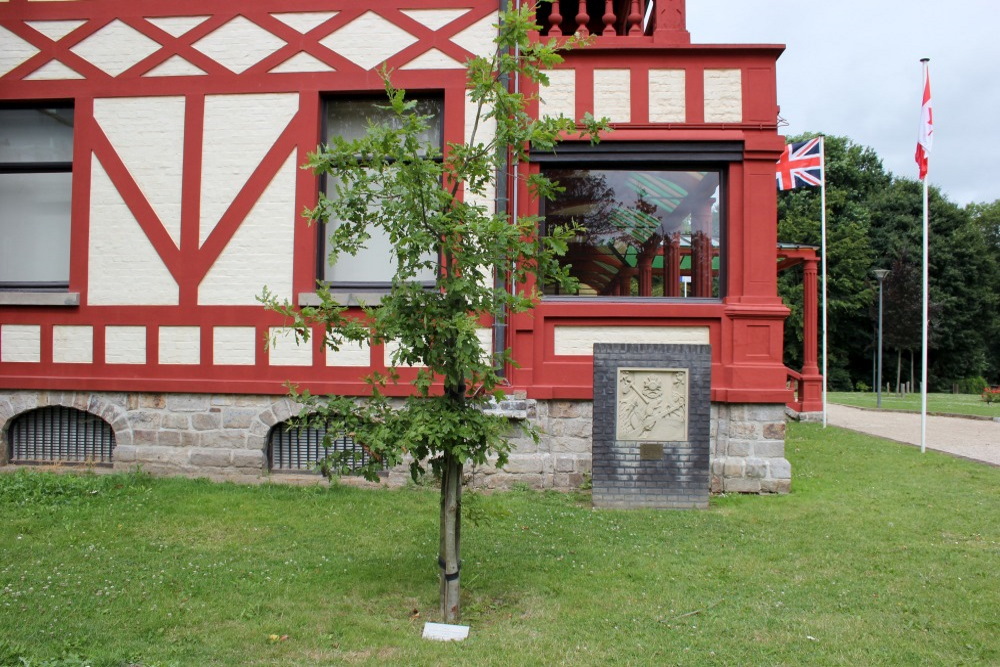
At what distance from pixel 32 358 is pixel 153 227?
2.01 metres

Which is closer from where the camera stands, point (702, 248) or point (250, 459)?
point (250, 459)

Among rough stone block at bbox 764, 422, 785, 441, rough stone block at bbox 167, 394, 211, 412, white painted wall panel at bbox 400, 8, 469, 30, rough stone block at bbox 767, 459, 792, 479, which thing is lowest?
rough stone block at bbox 767, 459, 792, 479

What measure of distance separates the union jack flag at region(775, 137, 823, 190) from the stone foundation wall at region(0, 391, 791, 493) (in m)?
8.16

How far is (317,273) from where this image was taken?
26.7ft

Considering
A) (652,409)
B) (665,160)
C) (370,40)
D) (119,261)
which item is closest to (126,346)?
(119,261)

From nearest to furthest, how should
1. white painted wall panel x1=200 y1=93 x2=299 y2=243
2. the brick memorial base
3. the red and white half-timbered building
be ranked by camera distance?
the brick memorial base, the red and white half-timbered building, white painted wall panel x1=200 y1=93 x2=299 y2=243

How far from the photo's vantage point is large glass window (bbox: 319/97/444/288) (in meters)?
8.27

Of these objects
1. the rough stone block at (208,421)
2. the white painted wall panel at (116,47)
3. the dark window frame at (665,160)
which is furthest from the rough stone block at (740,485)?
the white painted wall panel at (116,47)

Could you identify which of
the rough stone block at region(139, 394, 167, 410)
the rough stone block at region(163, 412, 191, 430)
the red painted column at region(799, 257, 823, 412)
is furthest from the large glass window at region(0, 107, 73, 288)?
the red painted column at region(799, 257, 823, 412)

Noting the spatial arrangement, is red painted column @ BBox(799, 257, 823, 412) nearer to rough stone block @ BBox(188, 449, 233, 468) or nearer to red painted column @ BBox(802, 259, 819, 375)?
red painted column @ BBox(802, 259, 819, 375)

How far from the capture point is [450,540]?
4.43m

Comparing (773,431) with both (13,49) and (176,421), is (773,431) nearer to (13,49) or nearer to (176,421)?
(176,421)

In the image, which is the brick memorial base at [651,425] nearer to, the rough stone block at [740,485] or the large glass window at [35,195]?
the rough stone block at [740,485]

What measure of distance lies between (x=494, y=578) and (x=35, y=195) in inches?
288
